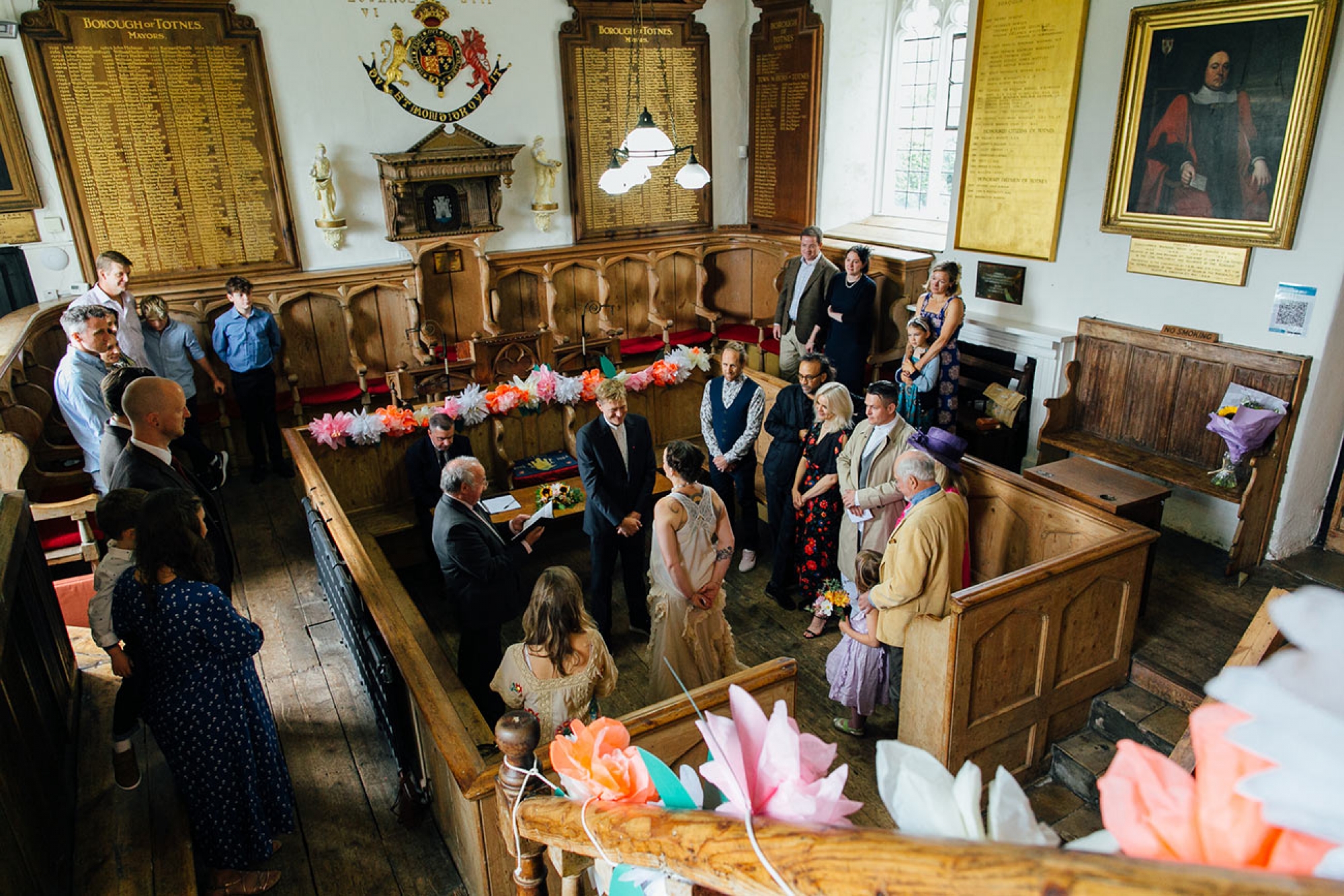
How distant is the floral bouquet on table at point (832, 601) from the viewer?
472cm

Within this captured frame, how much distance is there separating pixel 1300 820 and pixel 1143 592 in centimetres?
470

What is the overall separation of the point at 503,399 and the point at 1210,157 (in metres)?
4.51

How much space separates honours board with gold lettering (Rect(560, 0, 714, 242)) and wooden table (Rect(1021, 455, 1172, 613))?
17.3 ft

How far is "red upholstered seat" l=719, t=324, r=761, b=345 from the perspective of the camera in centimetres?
897

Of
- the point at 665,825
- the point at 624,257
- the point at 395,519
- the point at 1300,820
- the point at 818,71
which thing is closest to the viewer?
the point at 1300,820

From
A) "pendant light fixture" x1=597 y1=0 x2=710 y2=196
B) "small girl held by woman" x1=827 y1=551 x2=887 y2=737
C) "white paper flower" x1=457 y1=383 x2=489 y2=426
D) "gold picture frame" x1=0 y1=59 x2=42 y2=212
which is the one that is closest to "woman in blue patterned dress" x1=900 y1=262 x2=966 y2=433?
"pendant light fixture" x1=597 y1=0 x2=710 y2=196

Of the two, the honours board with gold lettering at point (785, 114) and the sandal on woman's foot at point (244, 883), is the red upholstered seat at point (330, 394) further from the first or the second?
the sandal on woman's foot at point (244, 883)

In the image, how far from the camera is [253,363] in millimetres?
6672

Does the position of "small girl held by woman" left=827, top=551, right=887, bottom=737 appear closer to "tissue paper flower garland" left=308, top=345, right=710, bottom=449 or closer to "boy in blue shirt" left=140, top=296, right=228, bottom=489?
"tissue paper flower garland" left=308, top=345, right=710, bottom=449

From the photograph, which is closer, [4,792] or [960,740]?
[4,792]

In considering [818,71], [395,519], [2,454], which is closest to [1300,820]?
[2,454]

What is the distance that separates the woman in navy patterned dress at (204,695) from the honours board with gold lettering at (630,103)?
669 cm

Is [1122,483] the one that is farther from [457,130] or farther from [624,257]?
[457,130]

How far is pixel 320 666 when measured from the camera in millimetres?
4426
